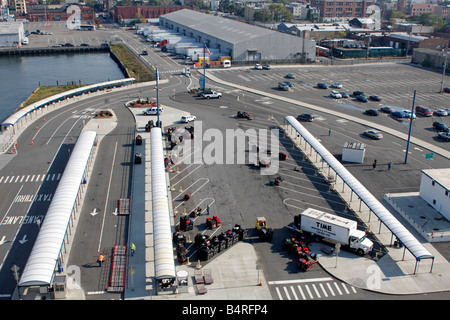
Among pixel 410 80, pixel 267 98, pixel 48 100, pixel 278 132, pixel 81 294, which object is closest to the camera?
pixel 81 294

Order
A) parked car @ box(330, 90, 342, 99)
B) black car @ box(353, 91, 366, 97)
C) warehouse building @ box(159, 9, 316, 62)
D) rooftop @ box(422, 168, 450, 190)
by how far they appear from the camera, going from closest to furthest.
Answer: rooftop @ box(422, 168, 450, 190) < parked car @ box(330, 90, 342, 99) < black car @ box(353, 91, 366, 97) < warehouse building @ box(159, 9, 316, 62)

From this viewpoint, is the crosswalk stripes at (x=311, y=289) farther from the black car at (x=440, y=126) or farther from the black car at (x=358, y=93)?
the black car at (x=358, y=93)

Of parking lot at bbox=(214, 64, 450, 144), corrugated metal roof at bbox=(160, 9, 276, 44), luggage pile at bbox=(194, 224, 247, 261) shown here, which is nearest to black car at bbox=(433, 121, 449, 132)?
parking lot at bbox=(214, 64, 450, 144)

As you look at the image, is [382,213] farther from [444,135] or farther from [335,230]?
[444,135]

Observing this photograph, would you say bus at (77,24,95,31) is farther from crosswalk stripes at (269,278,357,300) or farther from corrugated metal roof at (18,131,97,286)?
crosswalk stripes at (269,278,357,300)

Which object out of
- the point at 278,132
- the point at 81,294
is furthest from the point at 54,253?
the point at 278,132

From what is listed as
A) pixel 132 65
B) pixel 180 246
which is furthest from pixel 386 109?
pixel 132 65

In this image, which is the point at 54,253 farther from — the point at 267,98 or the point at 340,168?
the point at 267,98
